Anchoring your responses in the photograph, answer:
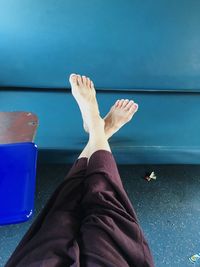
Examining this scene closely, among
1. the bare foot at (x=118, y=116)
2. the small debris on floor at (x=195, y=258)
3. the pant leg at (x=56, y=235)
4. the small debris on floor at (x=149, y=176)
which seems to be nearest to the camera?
the pant leg at (x=56, y=235)

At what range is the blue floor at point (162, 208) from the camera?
964 mm

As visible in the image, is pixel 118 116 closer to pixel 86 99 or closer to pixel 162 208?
pixel 86 99

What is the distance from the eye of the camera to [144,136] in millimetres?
1108

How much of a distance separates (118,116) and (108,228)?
59 centimetres

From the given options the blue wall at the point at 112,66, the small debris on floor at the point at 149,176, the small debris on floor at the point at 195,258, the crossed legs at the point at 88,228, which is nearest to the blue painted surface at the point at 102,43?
the blue wall at the point at 112,66

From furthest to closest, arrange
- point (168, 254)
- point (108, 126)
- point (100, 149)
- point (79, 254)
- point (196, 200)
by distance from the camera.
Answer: point (196, 200) < point (108, 126) < point (168, 254) < point (100, 149) < point (79, 254)

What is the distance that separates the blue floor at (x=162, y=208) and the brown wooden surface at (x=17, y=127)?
1.62ft

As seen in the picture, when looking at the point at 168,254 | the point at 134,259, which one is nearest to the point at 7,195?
the point at 134,259

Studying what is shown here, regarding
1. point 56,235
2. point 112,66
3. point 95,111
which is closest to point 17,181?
point 56,235

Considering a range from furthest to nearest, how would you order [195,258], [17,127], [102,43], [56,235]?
1. [102,43]
2. [195,258]
3. [17,127]
4. [56,235]

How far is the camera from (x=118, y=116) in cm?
107

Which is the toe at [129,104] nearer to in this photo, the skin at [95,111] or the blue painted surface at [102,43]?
the skin at [95,111]

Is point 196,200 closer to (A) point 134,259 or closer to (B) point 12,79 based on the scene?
(A) point 134,259

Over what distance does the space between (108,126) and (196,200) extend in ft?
1.72
